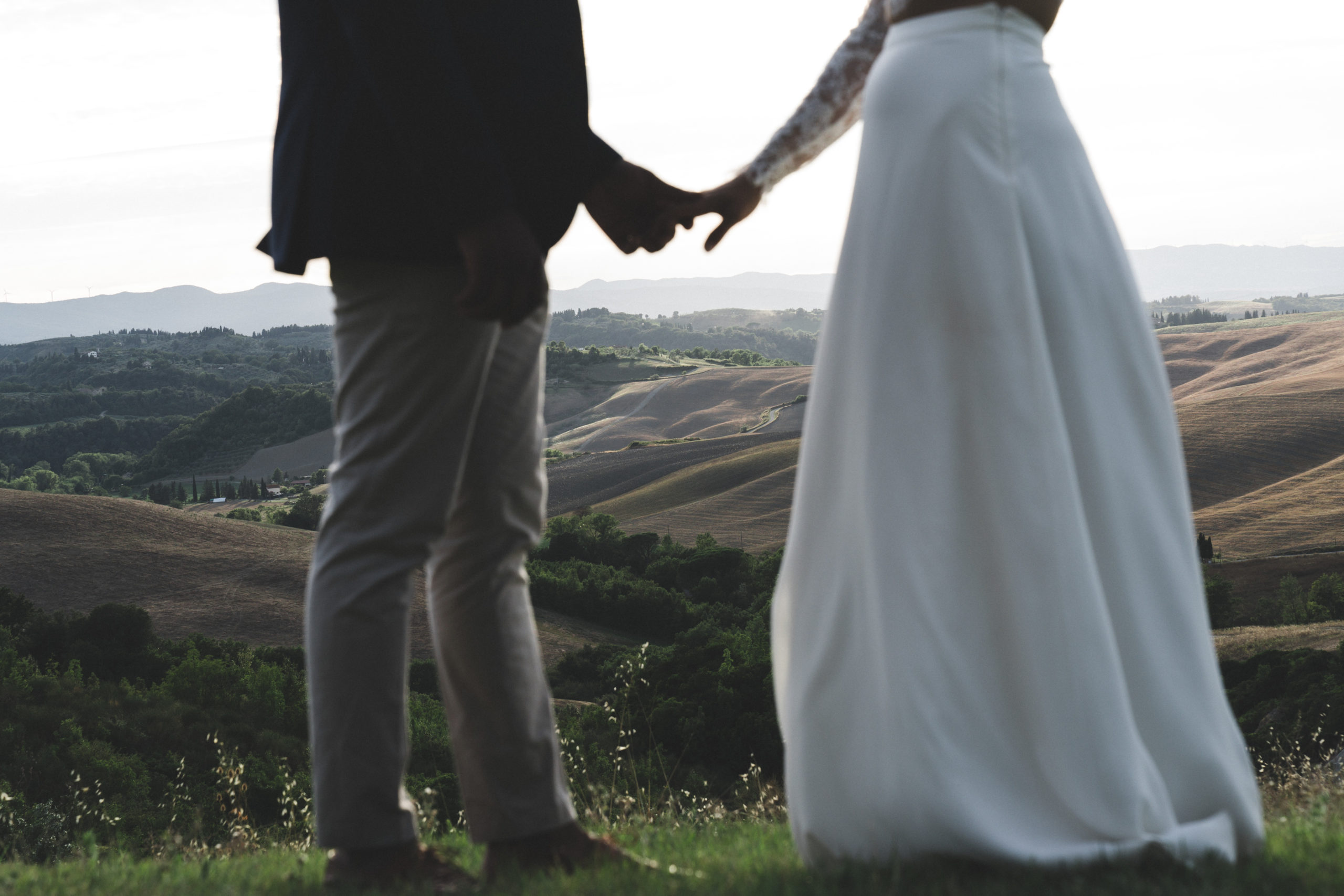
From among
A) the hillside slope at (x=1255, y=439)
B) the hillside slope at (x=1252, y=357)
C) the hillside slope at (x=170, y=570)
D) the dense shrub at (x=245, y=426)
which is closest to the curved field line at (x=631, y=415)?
the dense shrub at (x=245, y=426)

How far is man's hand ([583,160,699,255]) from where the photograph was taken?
2.42 metres

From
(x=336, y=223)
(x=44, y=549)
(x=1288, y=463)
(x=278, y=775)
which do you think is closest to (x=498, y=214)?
(x=336, y=223)

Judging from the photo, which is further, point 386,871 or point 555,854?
point 555,854

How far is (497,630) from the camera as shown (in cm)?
204

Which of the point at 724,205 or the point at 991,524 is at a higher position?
the point at 724,205

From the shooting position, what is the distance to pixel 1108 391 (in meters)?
1.91

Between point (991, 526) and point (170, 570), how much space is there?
21.2m

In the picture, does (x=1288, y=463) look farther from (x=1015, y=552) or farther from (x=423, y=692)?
(x=1015, y=552)

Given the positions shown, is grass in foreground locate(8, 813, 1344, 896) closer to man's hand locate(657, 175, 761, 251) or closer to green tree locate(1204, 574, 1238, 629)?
man's hand locate(657, 175, 761, 251)

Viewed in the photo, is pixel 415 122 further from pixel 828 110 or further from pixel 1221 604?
pixel 1221 604

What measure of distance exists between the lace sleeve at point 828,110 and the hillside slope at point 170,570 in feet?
50.4

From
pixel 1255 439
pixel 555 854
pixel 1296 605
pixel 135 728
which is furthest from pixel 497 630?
pixel 1255 439

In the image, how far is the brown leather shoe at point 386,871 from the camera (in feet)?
A: 5.94

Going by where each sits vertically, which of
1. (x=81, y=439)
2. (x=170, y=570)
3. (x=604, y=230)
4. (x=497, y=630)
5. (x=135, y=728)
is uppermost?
(x=604, y=230)
